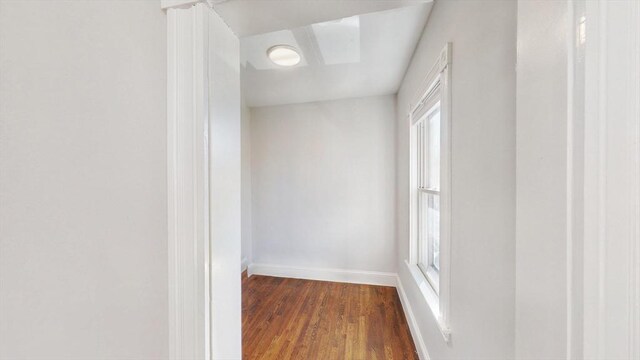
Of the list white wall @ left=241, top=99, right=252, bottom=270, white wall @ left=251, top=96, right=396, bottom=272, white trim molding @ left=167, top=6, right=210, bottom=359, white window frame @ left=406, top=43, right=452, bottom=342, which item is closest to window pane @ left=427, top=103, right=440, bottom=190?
white window frame @ left=406, top=43, right=452, bottom=342

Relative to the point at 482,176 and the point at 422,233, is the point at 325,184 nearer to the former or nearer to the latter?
the point at 422,233

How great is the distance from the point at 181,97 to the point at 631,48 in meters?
0.84

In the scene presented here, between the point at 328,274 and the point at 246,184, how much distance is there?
5.17 ft

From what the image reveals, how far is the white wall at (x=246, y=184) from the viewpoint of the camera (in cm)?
305

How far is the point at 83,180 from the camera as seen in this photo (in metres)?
0.65

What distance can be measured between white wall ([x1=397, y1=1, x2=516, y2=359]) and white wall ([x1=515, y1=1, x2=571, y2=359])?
32 cm

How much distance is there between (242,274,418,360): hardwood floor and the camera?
1762mm

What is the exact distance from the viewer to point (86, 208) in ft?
2.14

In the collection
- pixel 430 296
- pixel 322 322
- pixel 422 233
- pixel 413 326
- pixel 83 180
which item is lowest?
pixel 322 322

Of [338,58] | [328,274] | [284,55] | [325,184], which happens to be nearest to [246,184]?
[325,184]

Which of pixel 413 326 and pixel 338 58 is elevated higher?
pixel 338 58

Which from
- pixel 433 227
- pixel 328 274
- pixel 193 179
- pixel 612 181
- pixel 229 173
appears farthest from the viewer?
pixel 328 274

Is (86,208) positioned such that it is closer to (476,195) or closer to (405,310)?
(476,195)

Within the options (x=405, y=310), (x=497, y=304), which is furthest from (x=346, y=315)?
(x=497, y=304)
